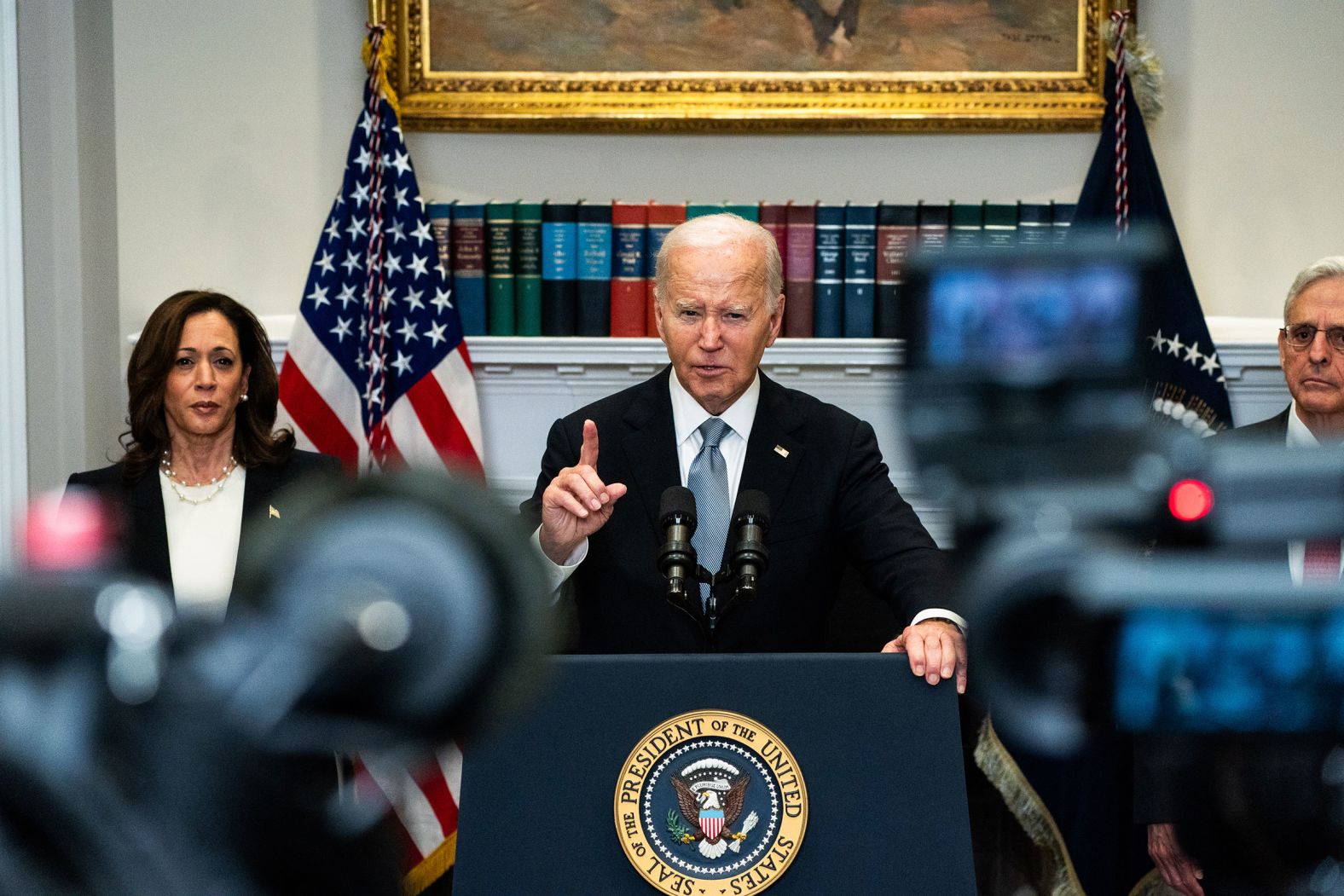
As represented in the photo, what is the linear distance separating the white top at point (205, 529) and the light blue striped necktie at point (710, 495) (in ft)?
2.49

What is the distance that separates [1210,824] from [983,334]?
18cm

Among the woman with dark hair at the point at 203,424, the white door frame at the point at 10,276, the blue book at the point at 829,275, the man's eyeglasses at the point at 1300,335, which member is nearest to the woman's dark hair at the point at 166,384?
the woman with dark hair at the point at 203,424

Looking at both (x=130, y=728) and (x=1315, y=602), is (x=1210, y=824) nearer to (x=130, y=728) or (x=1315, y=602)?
(x=1315, y=602)

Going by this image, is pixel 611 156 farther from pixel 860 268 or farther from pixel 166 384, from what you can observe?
pixel 166 384

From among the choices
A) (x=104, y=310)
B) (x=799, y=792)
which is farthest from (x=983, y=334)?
(x=104, y=310)

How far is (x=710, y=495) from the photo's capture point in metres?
2.16

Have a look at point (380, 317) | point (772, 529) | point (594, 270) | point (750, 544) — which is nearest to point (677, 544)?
point (750, 544)

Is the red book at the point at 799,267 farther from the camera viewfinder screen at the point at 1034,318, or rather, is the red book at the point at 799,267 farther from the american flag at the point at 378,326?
the camera viewfinder screen at the point at 1034,318

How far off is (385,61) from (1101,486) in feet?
12.4

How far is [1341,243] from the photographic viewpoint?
3.94 meters

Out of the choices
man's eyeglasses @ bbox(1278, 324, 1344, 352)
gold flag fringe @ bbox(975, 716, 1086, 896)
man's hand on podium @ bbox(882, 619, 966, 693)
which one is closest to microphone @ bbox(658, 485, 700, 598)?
man's hand on podium @ bbox(882, 619, 966, 693)

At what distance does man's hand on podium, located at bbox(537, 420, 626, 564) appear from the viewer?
143 centimetres

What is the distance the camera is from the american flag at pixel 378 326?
361cm

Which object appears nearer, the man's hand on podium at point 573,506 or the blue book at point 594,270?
the man's hand on podium at point 573,506
